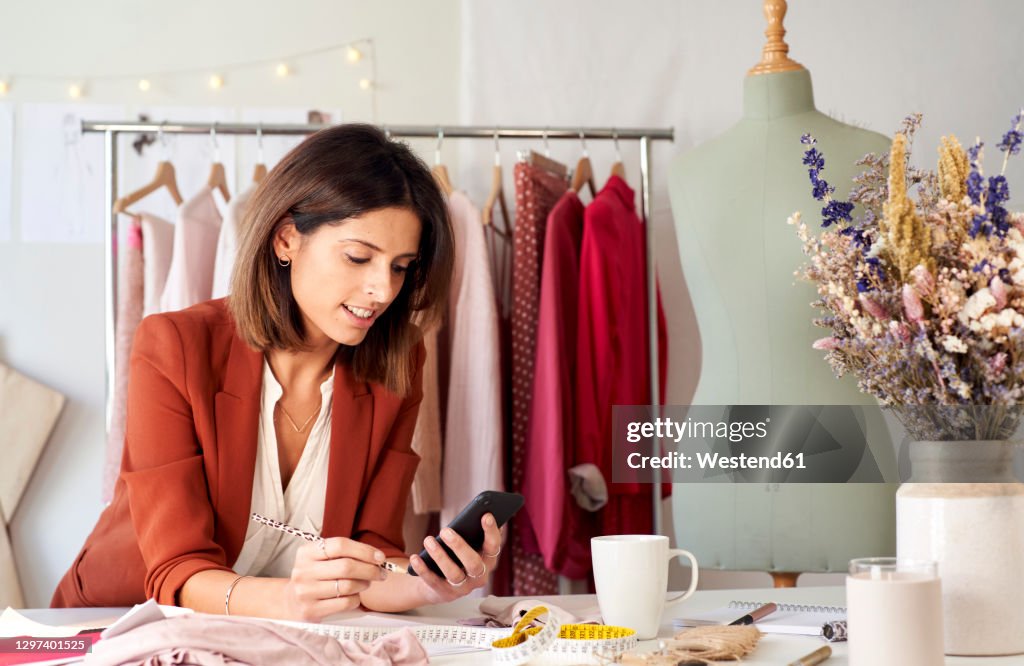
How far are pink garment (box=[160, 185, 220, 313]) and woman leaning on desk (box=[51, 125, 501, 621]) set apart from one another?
27.7 inches

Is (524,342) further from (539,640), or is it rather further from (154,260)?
(539,640)

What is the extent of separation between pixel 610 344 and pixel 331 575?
126 cm

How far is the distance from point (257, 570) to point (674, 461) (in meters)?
0.60

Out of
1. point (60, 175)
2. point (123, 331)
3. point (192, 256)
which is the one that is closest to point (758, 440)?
point (192, 256)

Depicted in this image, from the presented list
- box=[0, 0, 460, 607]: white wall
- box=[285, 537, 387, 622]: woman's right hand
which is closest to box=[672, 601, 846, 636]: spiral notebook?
box=[285, 537, 387, 622]: woman's right hand

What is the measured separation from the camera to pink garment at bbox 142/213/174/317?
7.41ft

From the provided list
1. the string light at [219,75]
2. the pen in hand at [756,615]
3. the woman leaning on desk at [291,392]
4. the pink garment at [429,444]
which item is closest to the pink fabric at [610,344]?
the pink garment at [429,444]

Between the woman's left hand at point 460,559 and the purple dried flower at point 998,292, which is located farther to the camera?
the woman's left hand at point 460,559

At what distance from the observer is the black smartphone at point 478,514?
106cm

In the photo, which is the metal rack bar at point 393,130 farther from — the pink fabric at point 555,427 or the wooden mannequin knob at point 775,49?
the wooden mannequin knob at point 775,49

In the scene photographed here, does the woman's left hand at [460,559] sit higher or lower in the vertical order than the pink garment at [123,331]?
lower

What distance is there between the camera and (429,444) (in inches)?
86.7

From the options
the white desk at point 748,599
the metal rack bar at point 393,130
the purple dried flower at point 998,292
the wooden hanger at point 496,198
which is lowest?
the white desk at point 748,599

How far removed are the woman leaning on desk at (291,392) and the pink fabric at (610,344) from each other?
0.66 metres
